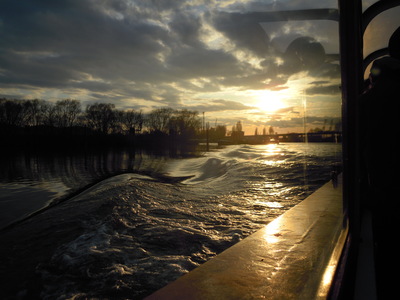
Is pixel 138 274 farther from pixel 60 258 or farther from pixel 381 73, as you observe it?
pixel 381 73

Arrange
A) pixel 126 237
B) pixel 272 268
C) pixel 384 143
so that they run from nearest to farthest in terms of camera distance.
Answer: pixel 384 143
pixel 272 268
pixel 126 237

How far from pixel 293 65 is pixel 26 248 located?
5217mm

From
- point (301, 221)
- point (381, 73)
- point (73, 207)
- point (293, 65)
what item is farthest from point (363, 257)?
point (73, 207)

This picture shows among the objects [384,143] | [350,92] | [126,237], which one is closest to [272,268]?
[384,143]

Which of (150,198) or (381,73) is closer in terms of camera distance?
(381,73)

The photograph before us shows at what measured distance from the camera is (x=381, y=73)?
172 cm

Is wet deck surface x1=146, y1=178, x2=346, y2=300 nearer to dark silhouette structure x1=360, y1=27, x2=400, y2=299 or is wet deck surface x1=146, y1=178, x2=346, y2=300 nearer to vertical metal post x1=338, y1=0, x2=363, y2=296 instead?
vertical metal post x1=338, y1=0, x2=363, y2=296

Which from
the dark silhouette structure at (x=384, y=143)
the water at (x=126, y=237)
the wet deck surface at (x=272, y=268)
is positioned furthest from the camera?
the water at (x=126, y=237)

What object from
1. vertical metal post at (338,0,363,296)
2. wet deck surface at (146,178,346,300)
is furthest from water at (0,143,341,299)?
vertical metal post at (338,0,363,296)

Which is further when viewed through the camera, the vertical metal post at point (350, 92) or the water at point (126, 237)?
the water at point (126, 237)

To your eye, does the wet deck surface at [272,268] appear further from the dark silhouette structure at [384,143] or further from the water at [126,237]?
the water at [126,237]

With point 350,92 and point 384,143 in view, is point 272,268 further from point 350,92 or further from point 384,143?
point 350,92

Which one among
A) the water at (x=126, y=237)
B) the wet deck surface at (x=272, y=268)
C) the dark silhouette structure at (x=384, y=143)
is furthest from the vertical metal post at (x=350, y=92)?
the water at (x=126, y=237)

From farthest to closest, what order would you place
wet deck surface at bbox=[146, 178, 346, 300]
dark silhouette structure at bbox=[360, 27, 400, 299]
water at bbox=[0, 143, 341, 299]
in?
water at bbox=[0, 143, 341, 299] → dark silhouette structure at bbox=[360, 27, 400, 299] → wet deck surface at bbox=[146, 178, 346, 300]
